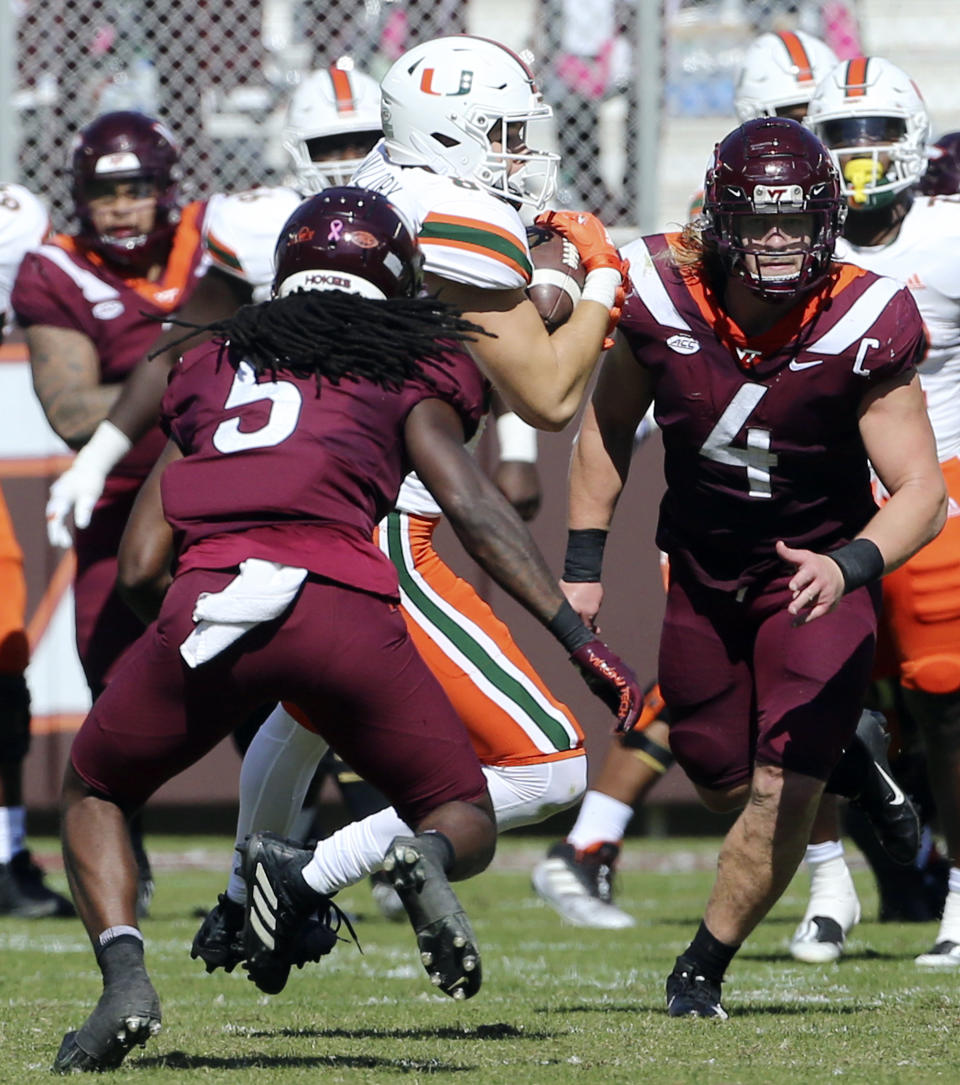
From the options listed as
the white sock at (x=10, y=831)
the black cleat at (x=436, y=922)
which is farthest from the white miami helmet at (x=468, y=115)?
the white sock at (x=10, y=831)

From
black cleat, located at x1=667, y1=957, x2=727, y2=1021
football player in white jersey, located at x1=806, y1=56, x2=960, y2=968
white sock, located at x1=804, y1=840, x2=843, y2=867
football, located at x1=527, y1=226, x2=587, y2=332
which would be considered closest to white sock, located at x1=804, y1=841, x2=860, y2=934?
white sock, located at x1=804, y1=840, x2=843, y2=867

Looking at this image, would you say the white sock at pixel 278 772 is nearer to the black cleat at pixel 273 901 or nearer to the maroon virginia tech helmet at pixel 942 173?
the black cleat at pixel 273 901

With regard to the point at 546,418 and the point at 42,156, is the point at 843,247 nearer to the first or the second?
the point at 546,418

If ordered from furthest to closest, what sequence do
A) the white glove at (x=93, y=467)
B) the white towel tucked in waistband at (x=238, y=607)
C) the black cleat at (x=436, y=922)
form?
the white glove at (x=93, y=467) → the white towel tucked in waistband at (x=238, y=607) → the black cleat at (x=436, y=922)

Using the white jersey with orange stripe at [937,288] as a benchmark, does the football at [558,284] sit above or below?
above

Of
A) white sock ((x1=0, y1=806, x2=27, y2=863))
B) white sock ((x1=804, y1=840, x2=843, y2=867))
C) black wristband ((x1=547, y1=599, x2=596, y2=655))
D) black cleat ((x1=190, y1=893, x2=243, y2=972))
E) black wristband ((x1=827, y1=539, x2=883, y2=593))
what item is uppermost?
black wristband ((x1=547, y1=599, x2=596, y2=655))

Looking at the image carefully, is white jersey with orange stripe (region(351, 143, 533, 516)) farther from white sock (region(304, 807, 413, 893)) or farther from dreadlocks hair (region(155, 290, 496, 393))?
white sock (region(304, 807, 413, 893))

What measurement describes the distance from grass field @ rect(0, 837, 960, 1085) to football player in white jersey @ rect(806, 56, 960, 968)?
1.65ft

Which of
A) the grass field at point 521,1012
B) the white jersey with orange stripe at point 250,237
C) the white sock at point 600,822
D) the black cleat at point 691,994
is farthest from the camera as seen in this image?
the white sock at point 600,822

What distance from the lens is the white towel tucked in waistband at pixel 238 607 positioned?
11.0 feet

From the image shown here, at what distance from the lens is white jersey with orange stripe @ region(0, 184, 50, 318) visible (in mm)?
6348

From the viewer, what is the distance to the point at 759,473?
14.1 feet

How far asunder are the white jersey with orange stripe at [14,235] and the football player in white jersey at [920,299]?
2.32m

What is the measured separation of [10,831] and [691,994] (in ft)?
8.96
